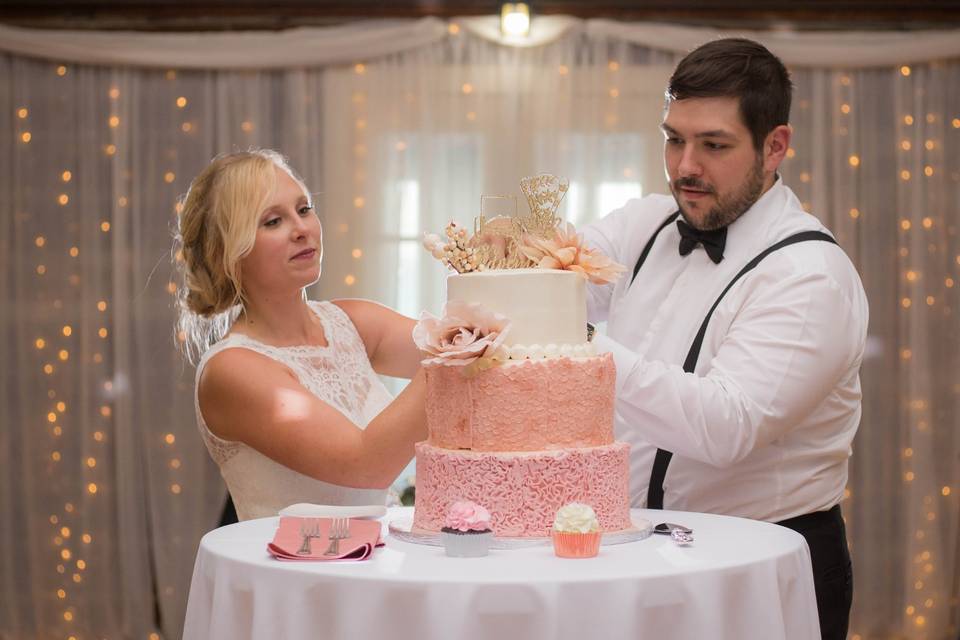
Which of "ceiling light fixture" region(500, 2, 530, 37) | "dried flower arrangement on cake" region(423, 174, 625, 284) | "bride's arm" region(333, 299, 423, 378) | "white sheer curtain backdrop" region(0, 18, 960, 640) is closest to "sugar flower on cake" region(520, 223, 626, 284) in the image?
"dried flower arrangement on cake" region(423, 174, 625, 284)

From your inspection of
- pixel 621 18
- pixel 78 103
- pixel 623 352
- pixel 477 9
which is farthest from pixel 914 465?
pixel 78 103

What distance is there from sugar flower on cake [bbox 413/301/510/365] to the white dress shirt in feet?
1.21

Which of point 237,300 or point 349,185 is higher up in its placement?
point 349,185

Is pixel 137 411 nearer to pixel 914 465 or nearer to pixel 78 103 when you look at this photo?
pixel 78 103

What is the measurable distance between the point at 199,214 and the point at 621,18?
351cm

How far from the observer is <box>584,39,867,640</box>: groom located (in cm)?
245

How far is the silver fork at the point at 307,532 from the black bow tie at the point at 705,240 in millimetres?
1268

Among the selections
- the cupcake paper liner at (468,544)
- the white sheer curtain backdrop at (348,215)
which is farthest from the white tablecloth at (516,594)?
the white sheer curtain backdrop at (348,215)

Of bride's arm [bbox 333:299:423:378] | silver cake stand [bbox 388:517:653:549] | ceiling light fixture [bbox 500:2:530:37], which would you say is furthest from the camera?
ceiling light fixture [bbox 500:2:530:37]

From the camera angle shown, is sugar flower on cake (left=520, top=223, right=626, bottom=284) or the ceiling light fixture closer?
sugar flower on cake (left=520, top=223, right=626, bottom=284)

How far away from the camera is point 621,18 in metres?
5.83

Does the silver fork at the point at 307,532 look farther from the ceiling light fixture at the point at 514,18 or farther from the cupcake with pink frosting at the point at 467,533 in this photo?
the ceiling light fixture at the point at 514,18

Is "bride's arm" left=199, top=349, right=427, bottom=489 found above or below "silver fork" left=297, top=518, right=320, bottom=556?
above

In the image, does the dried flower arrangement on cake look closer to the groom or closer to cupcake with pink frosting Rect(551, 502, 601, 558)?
the groom
